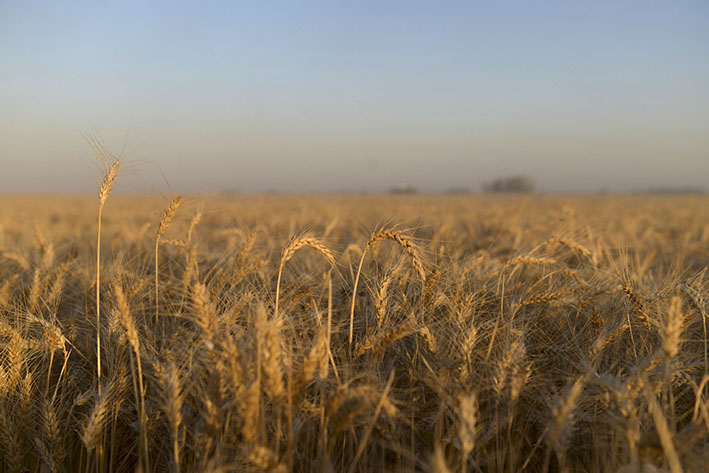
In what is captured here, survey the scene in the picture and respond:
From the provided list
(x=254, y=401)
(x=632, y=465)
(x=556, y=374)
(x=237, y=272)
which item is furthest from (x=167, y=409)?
(x=556, y=374)

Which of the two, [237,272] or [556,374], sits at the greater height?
[237,272]

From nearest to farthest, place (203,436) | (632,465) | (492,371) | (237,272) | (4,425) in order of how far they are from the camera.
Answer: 1. (632,465)
2. (203,436)
3. (4,425)
4. (492,371)
5. (237,272)

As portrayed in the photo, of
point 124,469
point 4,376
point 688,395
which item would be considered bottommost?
point 124,469

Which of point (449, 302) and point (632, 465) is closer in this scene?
point (632, 465)

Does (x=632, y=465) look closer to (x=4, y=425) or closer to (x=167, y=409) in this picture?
(x=167, y=409)

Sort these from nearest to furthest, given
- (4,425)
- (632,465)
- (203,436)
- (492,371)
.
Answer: (632,465)
(203,436)
(4,425)
(492,371)

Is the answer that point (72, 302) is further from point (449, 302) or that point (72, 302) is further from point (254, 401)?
point (449, 302)

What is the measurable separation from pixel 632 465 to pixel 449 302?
94 cm

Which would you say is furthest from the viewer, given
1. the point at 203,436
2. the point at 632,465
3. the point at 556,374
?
the point at 556,374

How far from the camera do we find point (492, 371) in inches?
65.3

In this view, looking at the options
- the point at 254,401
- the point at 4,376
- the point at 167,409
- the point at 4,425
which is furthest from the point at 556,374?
the point at 4,376

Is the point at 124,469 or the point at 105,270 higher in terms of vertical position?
the point at 105,270

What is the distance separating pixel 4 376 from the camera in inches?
66.4

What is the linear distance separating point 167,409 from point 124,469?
2.41ft
